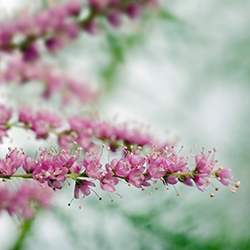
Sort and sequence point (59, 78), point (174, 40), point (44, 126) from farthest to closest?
point (174, 40)
point (59, 78)
point (44, 126)

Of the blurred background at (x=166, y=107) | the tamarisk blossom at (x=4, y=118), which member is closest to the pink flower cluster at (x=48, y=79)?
the blurred background at (x=166, y=107)

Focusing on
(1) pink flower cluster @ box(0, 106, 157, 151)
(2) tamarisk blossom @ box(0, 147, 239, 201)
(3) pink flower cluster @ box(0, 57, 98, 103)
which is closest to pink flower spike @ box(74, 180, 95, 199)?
(2) tamarisk blossom @ box(0, 147, 239, 201)

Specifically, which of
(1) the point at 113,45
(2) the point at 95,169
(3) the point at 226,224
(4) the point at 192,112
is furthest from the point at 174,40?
(2) the point at 95,169

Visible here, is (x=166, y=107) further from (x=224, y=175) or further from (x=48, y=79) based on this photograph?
(x=224, y=175)

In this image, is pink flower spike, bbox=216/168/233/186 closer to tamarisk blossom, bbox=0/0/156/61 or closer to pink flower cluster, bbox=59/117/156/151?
pink flower cluster, bbox=59/117/156/151

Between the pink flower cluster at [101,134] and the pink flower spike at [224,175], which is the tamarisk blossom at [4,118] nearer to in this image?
the pink flower cluster at [101,134]

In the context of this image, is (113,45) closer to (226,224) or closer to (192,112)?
(226,224)

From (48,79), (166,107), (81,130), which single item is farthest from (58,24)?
(166,107)
